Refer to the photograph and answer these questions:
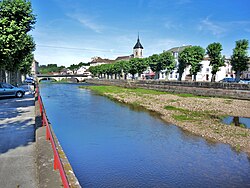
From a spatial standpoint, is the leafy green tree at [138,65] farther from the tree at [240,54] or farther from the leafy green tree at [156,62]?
the tree at [240,54]

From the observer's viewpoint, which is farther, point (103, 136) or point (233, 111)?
point (233, 111)

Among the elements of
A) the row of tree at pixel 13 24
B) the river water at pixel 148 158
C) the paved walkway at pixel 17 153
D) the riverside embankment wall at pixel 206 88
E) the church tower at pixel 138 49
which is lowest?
the river water at pixel 148 158

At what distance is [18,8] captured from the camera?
18.5 metres

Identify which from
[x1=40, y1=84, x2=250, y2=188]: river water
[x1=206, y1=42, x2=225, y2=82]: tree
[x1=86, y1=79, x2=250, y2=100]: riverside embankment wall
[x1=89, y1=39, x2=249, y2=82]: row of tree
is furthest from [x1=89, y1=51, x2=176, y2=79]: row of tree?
[x1=40, y1=84, x2=250, y2=188]: river water

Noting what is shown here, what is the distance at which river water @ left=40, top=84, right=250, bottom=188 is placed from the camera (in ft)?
27.8

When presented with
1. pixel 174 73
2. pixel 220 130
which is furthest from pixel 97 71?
pixel 220 130

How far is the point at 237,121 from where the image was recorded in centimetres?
1914

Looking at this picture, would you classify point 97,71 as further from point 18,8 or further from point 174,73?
point 18,8

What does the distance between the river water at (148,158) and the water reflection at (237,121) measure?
552 centimetres

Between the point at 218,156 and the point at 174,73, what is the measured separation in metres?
71.9

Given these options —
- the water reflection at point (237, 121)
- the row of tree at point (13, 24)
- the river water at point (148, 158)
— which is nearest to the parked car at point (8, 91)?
the row of tree at point (13, 24)

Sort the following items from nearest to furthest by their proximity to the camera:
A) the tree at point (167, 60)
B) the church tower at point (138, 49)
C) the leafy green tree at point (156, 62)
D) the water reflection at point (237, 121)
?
the water reflection at point (237, 121), the tree at point (167, 60), the leafy green tree at point (156, 62), the church tower at point (138, 49)

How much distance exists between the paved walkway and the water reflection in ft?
49.7

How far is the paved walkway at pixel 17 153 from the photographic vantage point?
18.4ft
